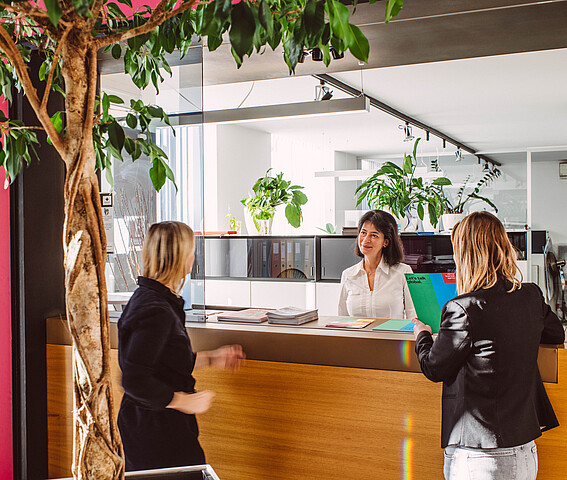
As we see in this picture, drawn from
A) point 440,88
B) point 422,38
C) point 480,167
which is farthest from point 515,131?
point 422,38

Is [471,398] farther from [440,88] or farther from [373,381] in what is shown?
[440,88]

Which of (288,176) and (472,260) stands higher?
(288,176)

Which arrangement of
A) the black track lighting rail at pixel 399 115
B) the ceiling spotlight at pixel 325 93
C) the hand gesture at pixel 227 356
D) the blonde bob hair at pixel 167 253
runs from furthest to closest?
1. the black track lighting rail at pixel 399 115
2. the ceiling spotlight at pixel 325 93
3. the hand gesture at pixel 227 356
4. the blonde bob hair at pixel 167 253

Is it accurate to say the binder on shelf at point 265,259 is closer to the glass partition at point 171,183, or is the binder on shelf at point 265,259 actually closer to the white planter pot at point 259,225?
the white planter pot at point 259,225

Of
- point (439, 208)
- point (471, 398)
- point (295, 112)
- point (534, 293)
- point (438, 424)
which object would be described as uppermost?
point (295, 112)

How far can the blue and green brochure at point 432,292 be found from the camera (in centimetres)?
236

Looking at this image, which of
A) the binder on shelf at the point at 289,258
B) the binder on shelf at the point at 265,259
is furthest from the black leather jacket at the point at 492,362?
the binder on shelf at the point at 265,259

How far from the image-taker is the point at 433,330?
2.45m

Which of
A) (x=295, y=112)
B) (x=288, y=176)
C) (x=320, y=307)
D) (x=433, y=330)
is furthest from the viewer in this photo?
(x=288, y=176)

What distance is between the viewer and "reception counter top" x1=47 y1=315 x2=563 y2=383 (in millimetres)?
2295

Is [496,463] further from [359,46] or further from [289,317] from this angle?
[359,46]

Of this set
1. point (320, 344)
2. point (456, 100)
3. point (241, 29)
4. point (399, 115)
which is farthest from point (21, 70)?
point (399, 115)

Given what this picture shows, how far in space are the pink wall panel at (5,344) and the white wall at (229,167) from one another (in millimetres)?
5230

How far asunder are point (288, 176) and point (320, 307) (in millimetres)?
5194
